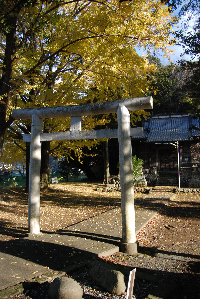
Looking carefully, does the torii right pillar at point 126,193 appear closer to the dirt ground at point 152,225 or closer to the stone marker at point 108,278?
the dirt ground at point 152,225

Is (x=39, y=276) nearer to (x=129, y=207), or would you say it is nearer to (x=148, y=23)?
(x=129, y=207)

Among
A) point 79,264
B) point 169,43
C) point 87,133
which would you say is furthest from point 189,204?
point 79,264

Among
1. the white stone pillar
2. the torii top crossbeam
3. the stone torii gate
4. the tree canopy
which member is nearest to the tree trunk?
the tree canopy

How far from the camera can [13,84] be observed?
788 centimetres

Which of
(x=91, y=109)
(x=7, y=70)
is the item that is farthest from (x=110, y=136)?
(x=7, y=70)

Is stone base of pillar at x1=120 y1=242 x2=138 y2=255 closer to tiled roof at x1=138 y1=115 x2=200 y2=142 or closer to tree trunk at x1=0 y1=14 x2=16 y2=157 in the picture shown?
tree trunk at x1=0 y1=14 x2=16 y2=157

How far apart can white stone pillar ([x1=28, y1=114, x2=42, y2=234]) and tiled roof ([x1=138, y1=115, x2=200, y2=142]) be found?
14.0 metres

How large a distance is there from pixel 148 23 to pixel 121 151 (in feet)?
18.2

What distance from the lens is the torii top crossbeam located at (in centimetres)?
547

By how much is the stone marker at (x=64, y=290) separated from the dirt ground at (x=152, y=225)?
4.29ft

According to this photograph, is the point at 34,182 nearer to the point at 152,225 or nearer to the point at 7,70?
the point at 7,70

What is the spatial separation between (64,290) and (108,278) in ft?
2.49

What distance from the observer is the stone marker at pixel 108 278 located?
141 inches

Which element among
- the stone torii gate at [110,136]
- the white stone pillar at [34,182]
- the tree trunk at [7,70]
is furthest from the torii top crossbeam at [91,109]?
the tree trunk at [7,70]
